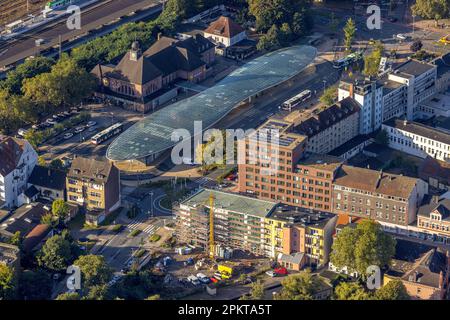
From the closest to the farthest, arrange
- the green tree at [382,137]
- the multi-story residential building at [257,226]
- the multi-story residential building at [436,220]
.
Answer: the multi-story residential building at [257,226], the multi-story residential building at [436,220], the green tree at [382,137]

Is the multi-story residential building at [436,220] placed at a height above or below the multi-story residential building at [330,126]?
below

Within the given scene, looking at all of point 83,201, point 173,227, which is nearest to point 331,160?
point 173,227

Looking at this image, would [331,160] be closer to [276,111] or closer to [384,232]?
[384,232]

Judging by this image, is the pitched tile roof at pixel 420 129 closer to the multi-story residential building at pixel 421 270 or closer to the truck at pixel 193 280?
the multi-story residential building at pixel 421 270

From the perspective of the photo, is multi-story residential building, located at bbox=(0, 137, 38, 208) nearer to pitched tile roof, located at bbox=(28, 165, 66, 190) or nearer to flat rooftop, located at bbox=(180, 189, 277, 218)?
pitched tile roof, located at bbox=(28, 165, 66, 190)

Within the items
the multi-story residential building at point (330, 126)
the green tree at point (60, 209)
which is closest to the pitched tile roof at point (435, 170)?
the multi-story residential building at point (330, 126)

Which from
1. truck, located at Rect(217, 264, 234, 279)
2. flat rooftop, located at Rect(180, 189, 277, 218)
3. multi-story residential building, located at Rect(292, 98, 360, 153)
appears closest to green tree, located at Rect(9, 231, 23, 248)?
flat rooftop, located at Rect(180, 189, 277, 218)

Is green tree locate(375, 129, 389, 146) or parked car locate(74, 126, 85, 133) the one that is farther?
parked car locate(74, 126, 85, 133)
